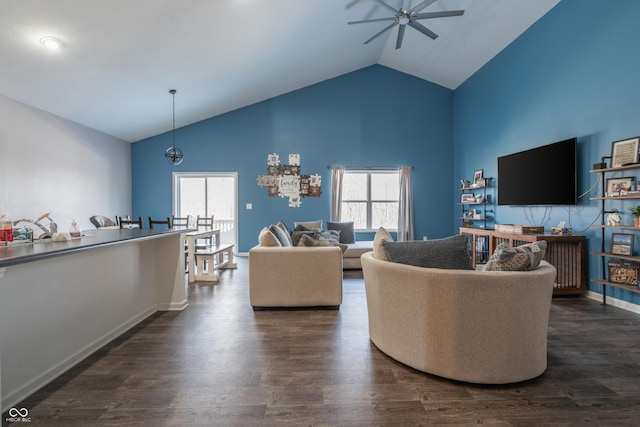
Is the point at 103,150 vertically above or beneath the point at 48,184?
above

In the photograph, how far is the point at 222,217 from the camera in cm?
730

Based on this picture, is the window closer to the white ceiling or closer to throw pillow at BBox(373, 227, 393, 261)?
the white ceiling

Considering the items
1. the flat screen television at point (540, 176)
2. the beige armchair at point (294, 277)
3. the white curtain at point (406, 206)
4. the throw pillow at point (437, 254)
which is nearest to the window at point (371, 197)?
the white curtain at point (406, 206)

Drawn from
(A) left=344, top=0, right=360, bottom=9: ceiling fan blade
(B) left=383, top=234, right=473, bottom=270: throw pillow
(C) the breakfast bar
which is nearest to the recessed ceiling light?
(C) the breakfast bar

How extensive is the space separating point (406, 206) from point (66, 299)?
6129 millimetres

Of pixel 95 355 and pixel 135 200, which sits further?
pixel 135 200

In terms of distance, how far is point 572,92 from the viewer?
3.83 meters

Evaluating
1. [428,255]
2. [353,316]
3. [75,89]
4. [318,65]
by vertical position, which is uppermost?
[318,65]

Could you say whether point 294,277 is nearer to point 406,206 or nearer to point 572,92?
point 572,92

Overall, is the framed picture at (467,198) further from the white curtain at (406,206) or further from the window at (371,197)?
the window at (371,197)

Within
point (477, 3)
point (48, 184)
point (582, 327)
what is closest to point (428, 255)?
point (582, 327)

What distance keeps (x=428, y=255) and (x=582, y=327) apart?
190 cm

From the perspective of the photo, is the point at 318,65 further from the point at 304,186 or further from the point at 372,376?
the point at 372,376

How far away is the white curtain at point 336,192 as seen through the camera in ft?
22.2
